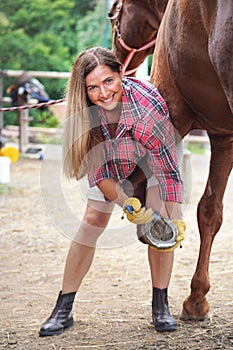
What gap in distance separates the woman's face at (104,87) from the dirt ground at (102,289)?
38 centimetres

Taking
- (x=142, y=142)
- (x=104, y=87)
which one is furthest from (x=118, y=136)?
(x=104, y=87)

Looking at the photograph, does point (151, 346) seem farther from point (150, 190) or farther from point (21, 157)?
point (21, 157)

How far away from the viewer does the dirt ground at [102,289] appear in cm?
270

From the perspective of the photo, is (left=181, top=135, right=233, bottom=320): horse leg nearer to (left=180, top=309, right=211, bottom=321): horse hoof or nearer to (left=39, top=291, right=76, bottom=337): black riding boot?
(left=180, top=309, right=211, bottom=321): horse hoof

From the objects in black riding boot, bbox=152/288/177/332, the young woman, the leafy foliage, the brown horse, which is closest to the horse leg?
the brown horse

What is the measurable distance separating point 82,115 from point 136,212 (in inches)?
19.0

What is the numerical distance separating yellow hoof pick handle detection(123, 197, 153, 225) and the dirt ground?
1.69 feet

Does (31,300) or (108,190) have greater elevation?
(108,190)

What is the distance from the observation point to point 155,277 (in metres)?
2.76

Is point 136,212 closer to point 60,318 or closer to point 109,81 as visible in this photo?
point 109,81

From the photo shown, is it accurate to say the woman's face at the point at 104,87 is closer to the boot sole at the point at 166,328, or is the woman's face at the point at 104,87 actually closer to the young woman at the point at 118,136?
the young woman at the point at 118,136

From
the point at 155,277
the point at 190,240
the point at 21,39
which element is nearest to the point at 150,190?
the point at 155,277

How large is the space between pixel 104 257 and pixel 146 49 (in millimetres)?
1470

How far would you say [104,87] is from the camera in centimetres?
249
